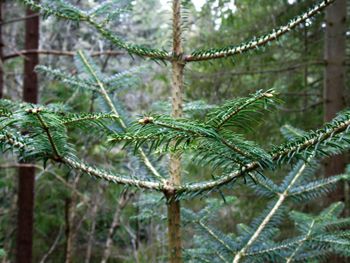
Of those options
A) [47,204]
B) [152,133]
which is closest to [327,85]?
[152,133]

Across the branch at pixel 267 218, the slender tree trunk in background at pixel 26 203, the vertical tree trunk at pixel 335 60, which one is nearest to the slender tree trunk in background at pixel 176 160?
the branch at pixel 267 218

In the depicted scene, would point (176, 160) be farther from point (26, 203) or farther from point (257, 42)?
point (26, 203)

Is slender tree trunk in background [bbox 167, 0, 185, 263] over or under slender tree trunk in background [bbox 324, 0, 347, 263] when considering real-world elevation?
under

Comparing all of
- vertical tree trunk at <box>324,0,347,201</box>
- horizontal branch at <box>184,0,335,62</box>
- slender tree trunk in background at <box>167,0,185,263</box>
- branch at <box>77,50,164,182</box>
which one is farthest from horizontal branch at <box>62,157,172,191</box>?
vertical tree trunk at <box>324,0,347,201</box>

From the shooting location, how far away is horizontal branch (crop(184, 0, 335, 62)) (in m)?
1.42

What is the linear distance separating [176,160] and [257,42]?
1.77ft

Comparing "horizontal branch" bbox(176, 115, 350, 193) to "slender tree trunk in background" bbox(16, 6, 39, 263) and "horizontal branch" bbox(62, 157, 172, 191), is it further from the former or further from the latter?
"slender tree trunk in background" bbox(16, 6, 39, 263)

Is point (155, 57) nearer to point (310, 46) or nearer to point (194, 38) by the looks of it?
point (194, 38)

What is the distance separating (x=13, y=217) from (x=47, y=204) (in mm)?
646

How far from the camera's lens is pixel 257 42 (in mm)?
1551

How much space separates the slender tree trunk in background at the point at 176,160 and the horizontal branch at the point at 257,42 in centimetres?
5

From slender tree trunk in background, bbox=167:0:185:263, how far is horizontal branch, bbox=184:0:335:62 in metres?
0.05

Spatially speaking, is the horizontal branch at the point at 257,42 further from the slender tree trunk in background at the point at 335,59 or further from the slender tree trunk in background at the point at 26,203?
the slender tree trunk in background at the point at 26,203

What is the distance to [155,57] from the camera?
5.68ft
